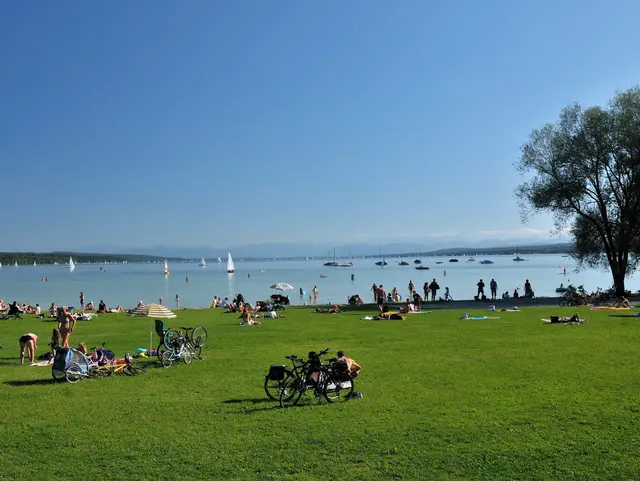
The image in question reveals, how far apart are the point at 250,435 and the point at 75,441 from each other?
3.10 meters

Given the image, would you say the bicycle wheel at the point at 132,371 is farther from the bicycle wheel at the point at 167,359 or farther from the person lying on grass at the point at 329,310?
the person lying on grass at the point at 329,310

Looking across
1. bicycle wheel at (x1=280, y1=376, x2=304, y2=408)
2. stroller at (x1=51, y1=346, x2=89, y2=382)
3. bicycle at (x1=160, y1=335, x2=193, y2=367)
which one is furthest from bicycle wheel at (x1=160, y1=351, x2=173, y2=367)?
bicycle wheel at (x1=280, y1=376, x2=304, y2=408)

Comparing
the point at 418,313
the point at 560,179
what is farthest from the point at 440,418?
the point at 560,179

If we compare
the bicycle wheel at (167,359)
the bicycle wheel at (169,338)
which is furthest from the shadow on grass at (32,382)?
the bicycle wheel at (169,338)

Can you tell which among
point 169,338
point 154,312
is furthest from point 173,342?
point 154,312

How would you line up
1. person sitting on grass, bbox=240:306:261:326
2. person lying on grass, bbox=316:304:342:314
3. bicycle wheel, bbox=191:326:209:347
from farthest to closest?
person lying on grass, bbox=316:304:342:314, person sitting on grass, bbox=240:306:261:326, bicycle wheel, bbox=191:326:209:347

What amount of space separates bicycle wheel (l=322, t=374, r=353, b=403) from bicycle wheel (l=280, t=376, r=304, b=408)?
54cm

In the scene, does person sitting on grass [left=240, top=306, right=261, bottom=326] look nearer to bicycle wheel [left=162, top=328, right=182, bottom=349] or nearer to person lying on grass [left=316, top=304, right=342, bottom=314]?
person lying on grass [left=316, top=304, right=342, bottom=314]

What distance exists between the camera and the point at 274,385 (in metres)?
12.6

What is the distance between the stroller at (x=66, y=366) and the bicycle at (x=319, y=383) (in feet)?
21.4

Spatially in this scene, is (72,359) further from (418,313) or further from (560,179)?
(560,179)

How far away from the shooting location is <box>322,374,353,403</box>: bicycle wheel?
40.8 feet

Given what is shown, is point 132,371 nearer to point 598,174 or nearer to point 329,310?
point 329,310

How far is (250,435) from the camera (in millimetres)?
10039
